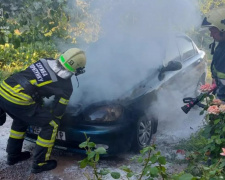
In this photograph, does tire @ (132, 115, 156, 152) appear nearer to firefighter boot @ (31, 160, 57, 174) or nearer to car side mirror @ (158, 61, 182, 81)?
car side mirror @ (158, 61, 182, 81)

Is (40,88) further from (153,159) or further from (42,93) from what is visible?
(153,159)

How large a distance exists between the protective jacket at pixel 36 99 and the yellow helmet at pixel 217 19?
1.90 metres

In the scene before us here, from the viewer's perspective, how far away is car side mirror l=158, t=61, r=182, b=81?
4867 millimetres

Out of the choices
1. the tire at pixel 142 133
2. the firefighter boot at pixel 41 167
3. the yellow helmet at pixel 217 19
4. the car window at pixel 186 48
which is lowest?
the firefighter boot at pixel 41 167

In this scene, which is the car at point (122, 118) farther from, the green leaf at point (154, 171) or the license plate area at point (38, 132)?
the green leaf at point (154, 171)

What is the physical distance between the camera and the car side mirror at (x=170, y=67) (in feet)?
16.0

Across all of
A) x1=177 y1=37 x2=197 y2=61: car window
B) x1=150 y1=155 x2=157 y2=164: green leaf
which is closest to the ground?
x1=150 y1=155 x2=157 y2=164: green leaf

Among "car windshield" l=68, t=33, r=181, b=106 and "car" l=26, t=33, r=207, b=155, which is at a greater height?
"car windshield" l=68, t=33, r=181, b=106

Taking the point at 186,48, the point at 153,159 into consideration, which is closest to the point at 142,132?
the point at 153,159

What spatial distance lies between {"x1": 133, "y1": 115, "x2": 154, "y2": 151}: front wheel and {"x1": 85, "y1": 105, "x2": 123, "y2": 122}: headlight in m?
0.40

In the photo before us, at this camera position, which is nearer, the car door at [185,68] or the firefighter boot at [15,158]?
the firefighter boot at [15,158]

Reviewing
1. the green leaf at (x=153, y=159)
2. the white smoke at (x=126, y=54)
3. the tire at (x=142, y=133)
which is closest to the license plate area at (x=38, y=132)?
the white smoke at (x=126, y=54)

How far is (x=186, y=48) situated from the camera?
6504 mm

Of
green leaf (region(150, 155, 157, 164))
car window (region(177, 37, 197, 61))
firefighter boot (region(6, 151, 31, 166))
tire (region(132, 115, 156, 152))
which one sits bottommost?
firefighter boot (region(6, 151, 31, 166))
